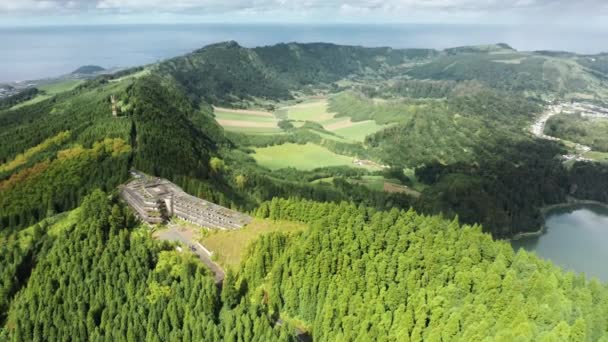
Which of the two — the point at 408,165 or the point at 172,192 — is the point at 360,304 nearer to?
the point at 172,192

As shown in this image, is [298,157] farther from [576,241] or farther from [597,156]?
[597,156]

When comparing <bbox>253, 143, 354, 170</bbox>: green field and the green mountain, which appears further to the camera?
<bbox>253, 143, 354, 170</bbox>: green field

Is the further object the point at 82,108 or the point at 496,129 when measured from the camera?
the point at 496,129

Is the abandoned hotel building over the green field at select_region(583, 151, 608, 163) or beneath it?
over

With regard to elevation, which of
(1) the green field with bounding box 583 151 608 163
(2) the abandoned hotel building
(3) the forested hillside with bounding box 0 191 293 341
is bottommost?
(1) the green field with bounding box 583 151 608 163

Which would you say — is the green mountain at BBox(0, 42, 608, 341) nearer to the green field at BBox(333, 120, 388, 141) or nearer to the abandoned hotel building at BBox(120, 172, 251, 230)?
the abandoned hotel building at BBox(120, 172, 251, 230)

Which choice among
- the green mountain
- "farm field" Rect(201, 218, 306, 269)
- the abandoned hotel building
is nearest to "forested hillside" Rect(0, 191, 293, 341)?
the green mountain

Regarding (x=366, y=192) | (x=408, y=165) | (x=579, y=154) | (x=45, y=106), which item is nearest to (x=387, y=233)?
(x=366, y=192)
